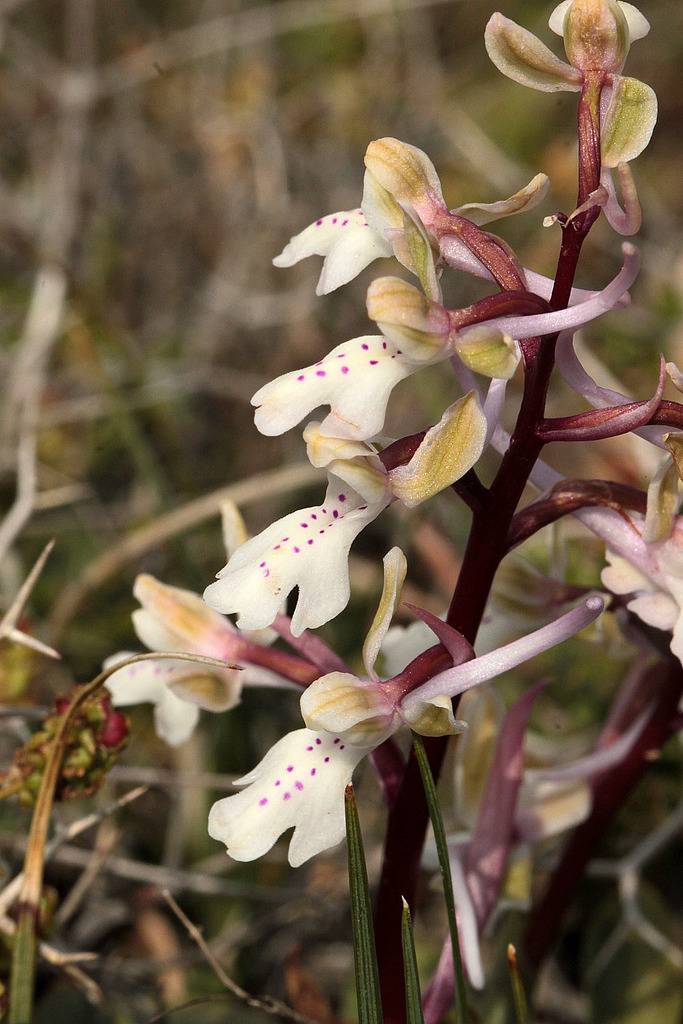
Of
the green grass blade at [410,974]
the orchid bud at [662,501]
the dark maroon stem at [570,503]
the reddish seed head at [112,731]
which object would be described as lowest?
the green grass blade at [410,974]

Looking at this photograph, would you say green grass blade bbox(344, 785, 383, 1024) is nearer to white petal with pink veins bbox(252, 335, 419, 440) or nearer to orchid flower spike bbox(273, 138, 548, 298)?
white petal with pink veins bbox(252, 335, 419, 440)

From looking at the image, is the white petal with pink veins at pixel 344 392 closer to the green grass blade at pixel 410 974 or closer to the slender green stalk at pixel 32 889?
the slender green stalk at pixel 32 889

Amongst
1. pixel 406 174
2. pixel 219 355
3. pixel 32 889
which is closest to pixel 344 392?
pixel 406 174

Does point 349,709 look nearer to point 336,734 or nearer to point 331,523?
point 336,734

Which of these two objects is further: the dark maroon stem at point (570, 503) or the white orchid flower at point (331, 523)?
the dark maroon stem at point (570, 503)

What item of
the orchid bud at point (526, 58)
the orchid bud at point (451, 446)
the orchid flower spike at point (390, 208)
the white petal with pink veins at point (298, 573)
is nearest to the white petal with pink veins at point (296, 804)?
the white petal with pink veins at point (298, 573)

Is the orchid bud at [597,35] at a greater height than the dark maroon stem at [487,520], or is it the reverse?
the orchid bud at [597,35]
